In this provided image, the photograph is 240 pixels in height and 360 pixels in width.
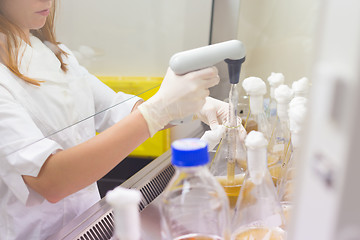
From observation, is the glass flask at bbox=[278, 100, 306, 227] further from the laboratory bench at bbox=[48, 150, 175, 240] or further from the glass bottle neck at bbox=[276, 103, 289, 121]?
the laboratory bench at bbox=[48, 150, 175, 240]

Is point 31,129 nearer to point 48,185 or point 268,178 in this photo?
point 48,185

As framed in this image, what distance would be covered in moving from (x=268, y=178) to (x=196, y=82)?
35 centimetres

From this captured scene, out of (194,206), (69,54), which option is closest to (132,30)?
(69,54)

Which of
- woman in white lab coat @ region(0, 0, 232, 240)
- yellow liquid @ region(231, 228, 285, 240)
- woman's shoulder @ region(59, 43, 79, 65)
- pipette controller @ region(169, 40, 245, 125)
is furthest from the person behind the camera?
woman's shoulder @ region(59, 43, 79, 65)

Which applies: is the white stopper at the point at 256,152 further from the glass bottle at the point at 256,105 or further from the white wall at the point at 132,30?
the white wall at the point at 132,30

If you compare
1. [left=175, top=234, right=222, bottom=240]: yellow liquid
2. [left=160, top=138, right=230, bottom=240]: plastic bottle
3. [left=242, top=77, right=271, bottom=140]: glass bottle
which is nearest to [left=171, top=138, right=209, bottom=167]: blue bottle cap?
[left=160, top=138, right=230, bottom=240]: plastic bottle

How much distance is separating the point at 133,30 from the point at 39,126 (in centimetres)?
57

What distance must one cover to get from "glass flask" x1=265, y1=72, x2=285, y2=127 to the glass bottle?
0.09 feet

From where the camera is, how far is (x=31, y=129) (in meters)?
0.96

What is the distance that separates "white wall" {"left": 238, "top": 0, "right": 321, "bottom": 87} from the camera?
1443 mm

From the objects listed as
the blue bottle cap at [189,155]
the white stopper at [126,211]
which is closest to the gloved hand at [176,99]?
the blue bottle cap at [189,155]

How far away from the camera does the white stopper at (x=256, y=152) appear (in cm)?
64

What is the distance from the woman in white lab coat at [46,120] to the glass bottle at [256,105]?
104mm

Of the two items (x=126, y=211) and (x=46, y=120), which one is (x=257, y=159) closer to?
(x=126, y=211)
